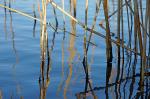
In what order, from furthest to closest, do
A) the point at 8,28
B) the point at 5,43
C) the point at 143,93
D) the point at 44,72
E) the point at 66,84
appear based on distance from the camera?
the point at 8,28
the point at 5,43
the point at 44,72
the point at 66,84
the point at 143,93

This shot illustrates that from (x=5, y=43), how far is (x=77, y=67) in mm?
1929

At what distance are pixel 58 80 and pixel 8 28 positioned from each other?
3.73 m

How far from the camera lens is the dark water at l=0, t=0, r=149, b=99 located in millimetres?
5102

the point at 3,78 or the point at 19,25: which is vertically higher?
the point at 19,25

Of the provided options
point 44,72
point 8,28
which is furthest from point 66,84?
point 8,28

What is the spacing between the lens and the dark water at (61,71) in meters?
5.10

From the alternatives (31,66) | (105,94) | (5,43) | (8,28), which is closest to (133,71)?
(105,94)

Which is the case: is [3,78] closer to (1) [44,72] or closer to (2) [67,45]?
(1) [44,72]

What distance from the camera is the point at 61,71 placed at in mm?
6000

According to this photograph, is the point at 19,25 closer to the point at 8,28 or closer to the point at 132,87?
the point at 8,28

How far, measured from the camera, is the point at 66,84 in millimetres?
5445

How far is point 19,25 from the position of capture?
31.1 feet

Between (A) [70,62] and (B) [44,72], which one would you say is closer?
(B) [44,72]

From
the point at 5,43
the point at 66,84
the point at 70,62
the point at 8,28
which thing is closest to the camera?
the point at 66,84
